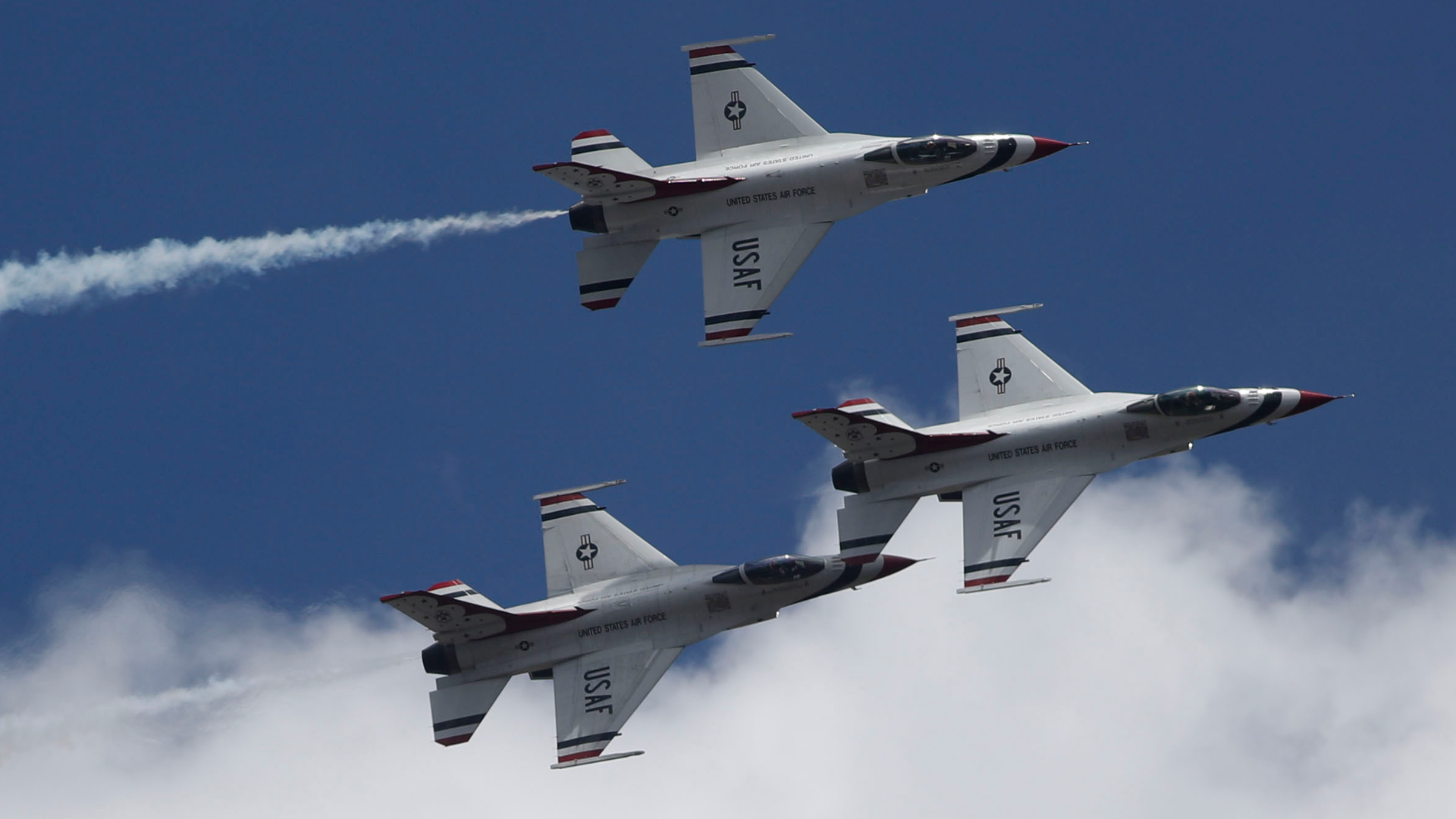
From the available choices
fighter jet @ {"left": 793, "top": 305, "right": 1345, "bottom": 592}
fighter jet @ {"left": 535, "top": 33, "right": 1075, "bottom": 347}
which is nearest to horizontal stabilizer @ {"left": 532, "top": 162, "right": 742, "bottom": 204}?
fighter jet @ {"left": 535, "top": 33, "right": 1075, "bottom": 347}

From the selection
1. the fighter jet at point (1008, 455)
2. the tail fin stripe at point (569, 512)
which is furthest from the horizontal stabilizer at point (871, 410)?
the tail fin stripe at point (569, 512)

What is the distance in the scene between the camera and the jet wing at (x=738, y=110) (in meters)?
69.5

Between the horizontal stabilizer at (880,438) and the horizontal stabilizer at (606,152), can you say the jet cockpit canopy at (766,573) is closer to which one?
the horizontal stabilizer at (880,438)

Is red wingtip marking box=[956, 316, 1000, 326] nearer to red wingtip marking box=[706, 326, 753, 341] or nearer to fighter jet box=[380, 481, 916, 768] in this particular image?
red wingtip marking box=[706, 326, 753, 341]

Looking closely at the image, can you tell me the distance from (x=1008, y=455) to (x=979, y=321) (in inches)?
171

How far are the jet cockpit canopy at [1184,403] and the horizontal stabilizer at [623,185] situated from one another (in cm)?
1105

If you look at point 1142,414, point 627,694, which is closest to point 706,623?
point 627,694

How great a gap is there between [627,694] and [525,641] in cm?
272

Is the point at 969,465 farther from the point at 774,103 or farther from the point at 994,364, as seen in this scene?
the point at 774,103

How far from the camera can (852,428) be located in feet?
219

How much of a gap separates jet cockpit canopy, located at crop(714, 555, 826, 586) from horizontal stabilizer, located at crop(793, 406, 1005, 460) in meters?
3.00

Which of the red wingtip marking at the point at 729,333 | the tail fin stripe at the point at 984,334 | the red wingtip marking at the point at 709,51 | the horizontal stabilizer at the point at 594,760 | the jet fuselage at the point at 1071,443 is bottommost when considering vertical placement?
the horizontal stabilizer at the point at 594,760

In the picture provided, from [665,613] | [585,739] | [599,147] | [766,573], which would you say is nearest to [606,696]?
[585,739]

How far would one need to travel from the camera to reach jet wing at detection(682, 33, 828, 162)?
69.5m
